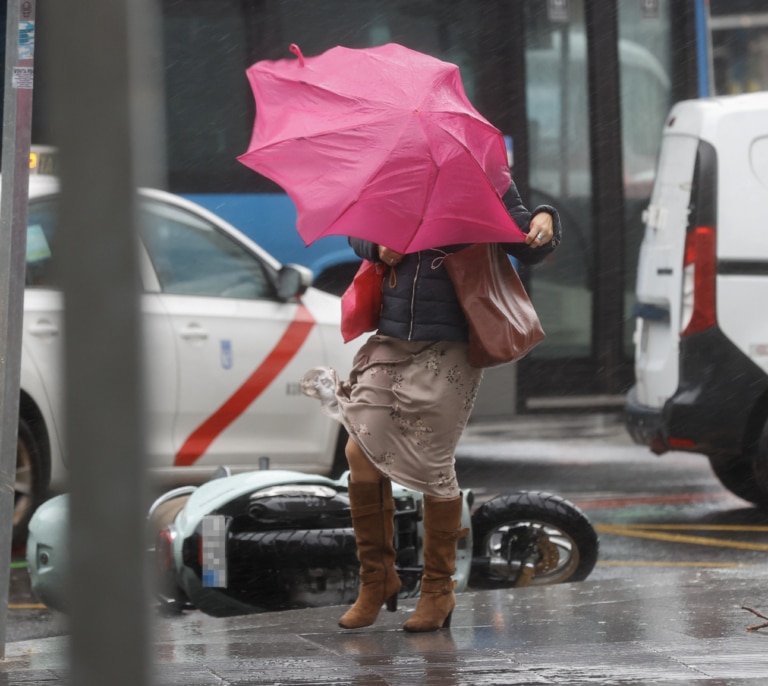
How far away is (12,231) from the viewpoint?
4414 mm

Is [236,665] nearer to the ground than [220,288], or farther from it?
nearer to the ground

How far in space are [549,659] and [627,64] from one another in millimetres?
7906

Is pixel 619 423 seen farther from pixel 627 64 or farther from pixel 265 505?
pixel 265 505

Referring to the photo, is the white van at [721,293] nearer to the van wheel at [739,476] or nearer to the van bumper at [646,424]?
the van bumper at [646,424]

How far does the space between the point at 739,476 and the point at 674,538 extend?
1.10 m

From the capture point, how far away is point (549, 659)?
4055 mm

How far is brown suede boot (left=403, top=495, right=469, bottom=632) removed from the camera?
4.55 m

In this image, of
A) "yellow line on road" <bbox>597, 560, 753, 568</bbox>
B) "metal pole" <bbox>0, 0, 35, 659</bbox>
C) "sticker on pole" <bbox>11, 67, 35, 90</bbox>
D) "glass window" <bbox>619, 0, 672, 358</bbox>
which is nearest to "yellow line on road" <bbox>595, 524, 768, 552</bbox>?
"yellow line on road" <bbox>597, 560, 753, 568</bbox>

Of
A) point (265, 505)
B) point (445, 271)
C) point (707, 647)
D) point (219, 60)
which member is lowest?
point (707, 647)

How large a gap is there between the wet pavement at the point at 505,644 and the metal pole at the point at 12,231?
0.54 metres

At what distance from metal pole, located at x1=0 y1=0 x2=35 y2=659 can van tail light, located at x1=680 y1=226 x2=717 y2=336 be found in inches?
166

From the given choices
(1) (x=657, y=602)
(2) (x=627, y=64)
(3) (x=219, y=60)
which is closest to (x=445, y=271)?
(1) (x=657, y=602)

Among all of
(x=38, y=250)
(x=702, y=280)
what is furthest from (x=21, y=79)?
(x=702, y=280)

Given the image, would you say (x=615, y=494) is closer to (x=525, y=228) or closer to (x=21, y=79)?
(x=525, y=228)
